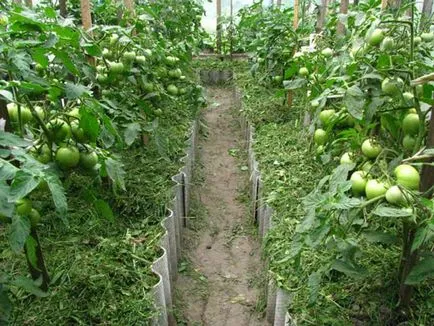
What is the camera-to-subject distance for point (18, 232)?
3.42ft

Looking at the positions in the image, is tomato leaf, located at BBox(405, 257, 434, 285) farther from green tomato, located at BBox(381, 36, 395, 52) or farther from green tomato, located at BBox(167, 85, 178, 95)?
green tomato, located at BBox(167, 85, 178, 95)

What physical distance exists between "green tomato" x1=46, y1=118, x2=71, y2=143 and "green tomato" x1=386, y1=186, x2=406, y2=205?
3.08 ft

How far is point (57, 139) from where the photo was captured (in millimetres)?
1331

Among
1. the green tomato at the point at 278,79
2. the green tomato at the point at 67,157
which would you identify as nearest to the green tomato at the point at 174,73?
the green tomato at the point at 278,79

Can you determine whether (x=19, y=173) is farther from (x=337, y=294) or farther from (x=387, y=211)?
(x=337, y=294)

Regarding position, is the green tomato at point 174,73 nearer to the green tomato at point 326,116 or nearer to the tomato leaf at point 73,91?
the green tomato at point 326,116

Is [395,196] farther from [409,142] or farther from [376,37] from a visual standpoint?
[376,37]

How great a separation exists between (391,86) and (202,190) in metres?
2.44

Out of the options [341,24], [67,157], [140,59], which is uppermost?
[341,24]

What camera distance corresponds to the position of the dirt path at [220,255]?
7.89 ft

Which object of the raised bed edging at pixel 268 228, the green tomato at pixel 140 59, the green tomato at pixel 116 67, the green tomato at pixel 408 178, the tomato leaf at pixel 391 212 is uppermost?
the green tomato at pixel 140 59

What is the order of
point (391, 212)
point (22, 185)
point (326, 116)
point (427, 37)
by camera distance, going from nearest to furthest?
point (22, 185), point (391, 212), point (326, 116), point (427, 37)

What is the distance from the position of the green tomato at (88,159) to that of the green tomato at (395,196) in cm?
87

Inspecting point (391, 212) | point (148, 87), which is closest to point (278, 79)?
point (148, 87)
